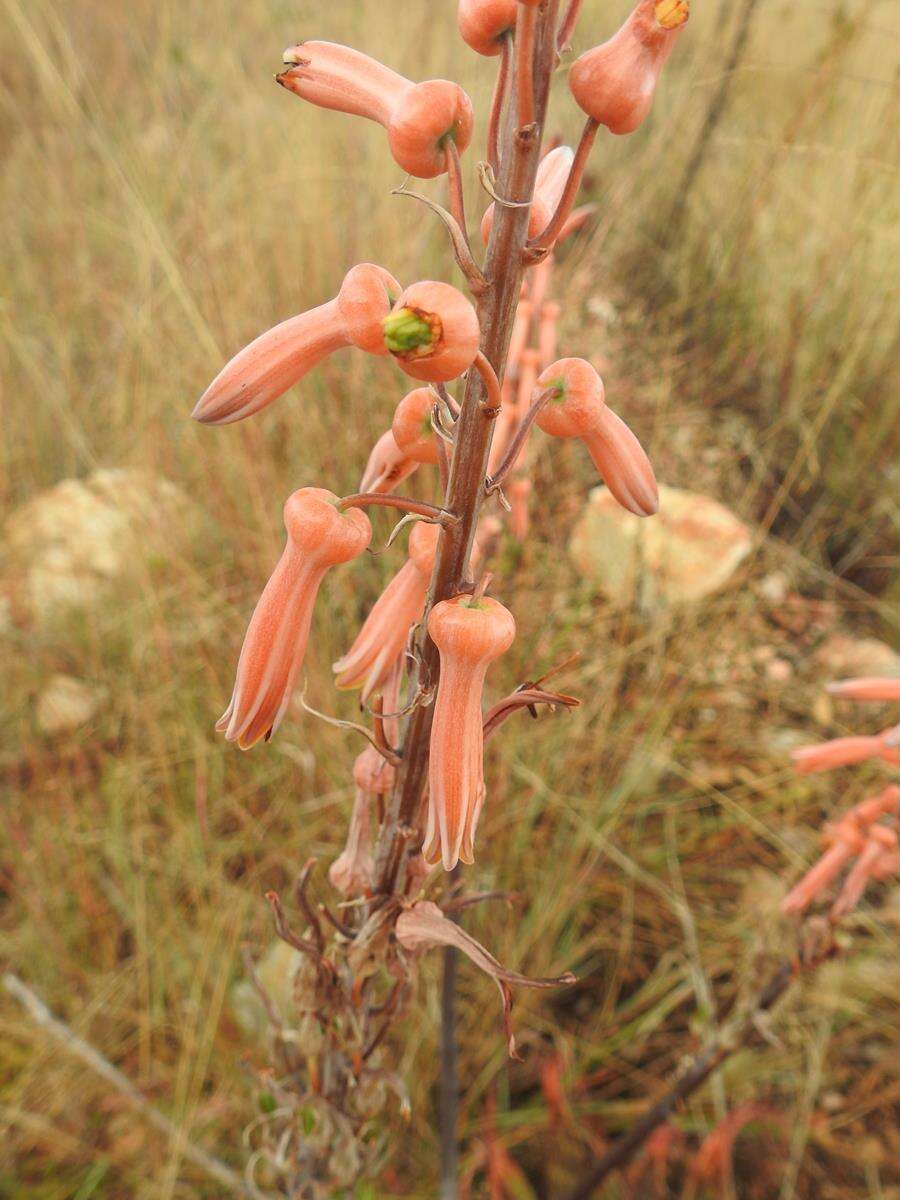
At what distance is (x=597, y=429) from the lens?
2.45ft

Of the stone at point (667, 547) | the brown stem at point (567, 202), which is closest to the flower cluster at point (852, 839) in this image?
the brown stem at point (567, 202)

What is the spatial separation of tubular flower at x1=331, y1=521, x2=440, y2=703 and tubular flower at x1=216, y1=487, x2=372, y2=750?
0.34 ft

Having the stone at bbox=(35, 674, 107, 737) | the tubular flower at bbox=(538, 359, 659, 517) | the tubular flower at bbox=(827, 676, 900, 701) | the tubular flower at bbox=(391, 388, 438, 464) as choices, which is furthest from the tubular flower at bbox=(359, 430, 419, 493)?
the stone at bbox=(35, 674, 107, 737)

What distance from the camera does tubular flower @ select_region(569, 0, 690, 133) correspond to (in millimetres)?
638

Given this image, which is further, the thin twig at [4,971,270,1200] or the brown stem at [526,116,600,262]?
the thin twig at [4,971,270,1200]

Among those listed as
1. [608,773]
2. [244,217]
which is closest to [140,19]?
[244,217]

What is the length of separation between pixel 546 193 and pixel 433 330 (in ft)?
0.77

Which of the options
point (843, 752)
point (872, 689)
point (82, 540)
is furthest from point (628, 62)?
point (82, 540)

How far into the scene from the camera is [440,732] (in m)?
0.74

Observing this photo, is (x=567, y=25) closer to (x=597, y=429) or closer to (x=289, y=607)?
(x=597, y=429)

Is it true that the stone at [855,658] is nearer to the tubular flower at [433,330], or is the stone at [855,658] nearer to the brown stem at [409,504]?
the brown stem at [409,504]

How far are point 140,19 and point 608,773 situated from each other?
176 inches

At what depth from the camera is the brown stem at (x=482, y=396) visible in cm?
61

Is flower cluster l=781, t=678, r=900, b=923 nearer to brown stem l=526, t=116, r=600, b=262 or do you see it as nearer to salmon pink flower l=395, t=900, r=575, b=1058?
salmon pink flower l=395, t=900, r=575, b=1058
